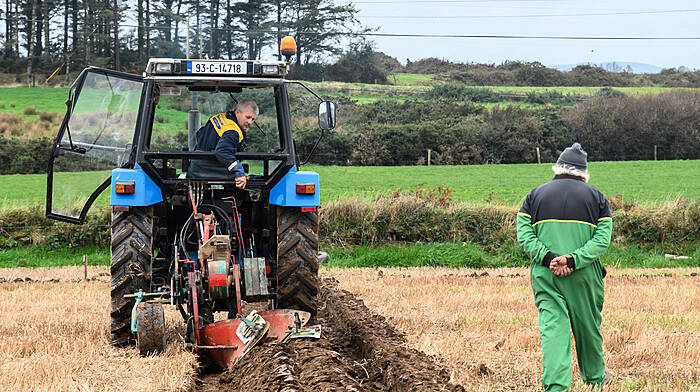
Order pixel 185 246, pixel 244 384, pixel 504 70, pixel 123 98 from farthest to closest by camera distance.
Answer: pixel 504 70
pixel 123 98
pixel 185 246
pixel 244 384

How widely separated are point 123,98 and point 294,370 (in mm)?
3540

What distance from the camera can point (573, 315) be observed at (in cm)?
542

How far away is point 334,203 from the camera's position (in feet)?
59.4

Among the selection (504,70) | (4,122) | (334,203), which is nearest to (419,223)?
(334,203)

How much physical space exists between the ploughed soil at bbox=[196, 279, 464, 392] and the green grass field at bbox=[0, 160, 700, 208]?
14593mm

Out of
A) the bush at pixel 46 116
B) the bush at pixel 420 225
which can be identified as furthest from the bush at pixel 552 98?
the bush at pixel 420 225

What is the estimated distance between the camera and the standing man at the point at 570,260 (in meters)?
5.34

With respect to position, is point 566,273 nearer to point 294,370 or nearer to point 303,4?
point 294,370

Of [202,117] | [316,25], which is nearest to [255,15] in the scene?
[316,25]

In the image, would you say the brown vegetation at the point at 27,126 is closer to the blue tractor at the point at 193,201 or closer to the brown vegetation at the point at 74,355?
the brown vegetation at the point at 74,355

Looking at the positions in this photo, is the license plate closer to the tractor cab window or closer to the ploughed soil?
the tractor cab window

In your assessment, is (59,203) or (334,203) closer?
(59,203)

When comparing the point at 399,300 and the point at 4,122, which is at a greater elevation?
the point at 4,122

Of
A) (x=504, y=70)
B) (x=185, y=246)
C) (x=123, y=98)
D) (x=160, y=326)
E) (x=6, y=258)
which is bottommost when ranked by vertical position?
(x=6, y=258)
